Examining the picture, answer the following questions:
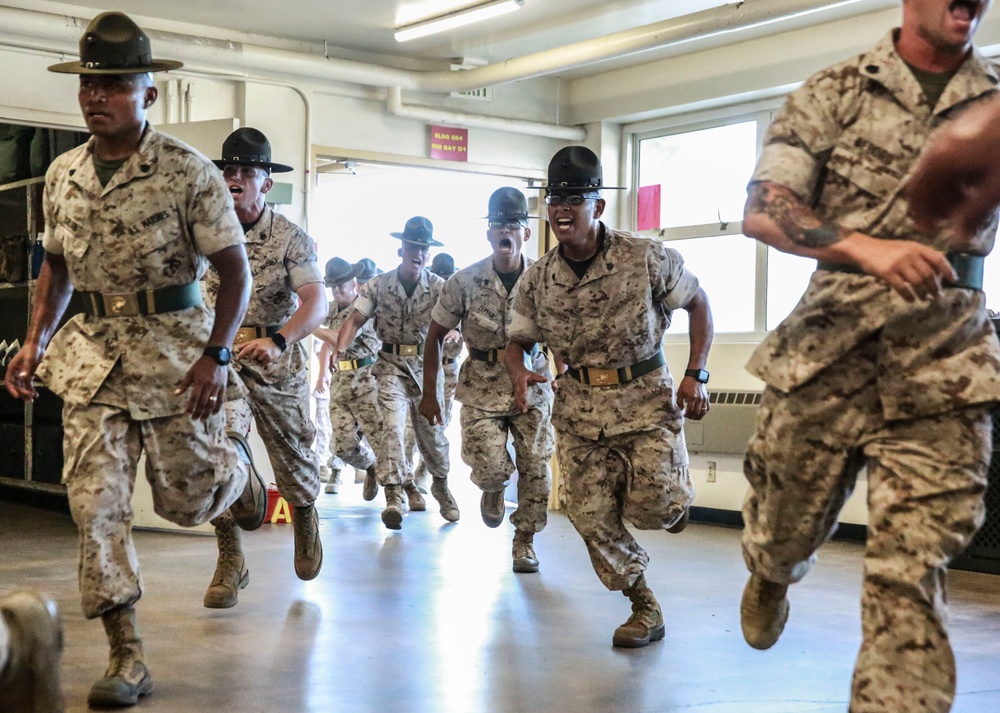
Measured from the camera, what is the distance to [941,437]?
258 cm

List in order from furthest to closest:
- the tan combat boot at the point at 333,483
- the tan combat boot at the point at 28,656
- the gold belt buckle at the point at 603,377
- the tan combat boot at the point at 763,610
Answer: the tan combat boot at the point at 333,483, the gold belt buckle at the point at 603,377, the tan combat boot at the point at 763,610, the tan combat boot at the point at 28,656

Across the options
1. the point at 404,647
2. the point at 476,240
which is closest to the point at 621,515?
the point at 404,647

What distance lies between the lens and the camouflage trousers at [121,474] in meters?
3.55

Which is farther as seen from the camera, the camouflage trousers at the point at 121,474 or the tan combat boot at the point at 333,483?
the tan combat boot at the point at 333,483

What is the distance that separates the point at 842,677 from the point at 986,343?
6.07 ft

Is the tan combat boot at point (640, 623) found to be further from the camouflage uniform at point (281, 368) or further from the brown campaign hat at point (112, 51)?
the brown campaign hat at point (112, 51)

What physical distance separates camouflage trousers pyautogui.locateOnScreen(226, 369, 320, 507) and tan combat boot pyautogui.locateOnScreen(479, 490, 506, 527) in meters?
1.70

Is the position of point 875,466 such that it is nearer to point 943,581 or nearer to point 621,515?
point 943,581

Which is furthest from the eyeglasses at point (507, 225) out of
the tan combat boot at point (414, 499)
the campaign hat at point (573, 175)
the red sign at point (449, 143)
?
the red sign at point (449, 143)

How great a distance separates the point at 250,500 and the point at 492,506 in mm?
2363

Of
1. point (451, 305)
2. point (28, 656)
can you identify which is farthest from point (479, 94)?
point (28, 656)

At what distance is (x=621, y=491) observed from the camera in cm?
464

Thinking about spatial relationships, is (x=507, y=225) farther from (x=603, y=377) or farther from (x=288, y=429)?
(x=603, y=377)

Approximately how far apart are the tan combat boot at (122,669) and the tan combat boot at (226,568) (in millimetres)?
1391
